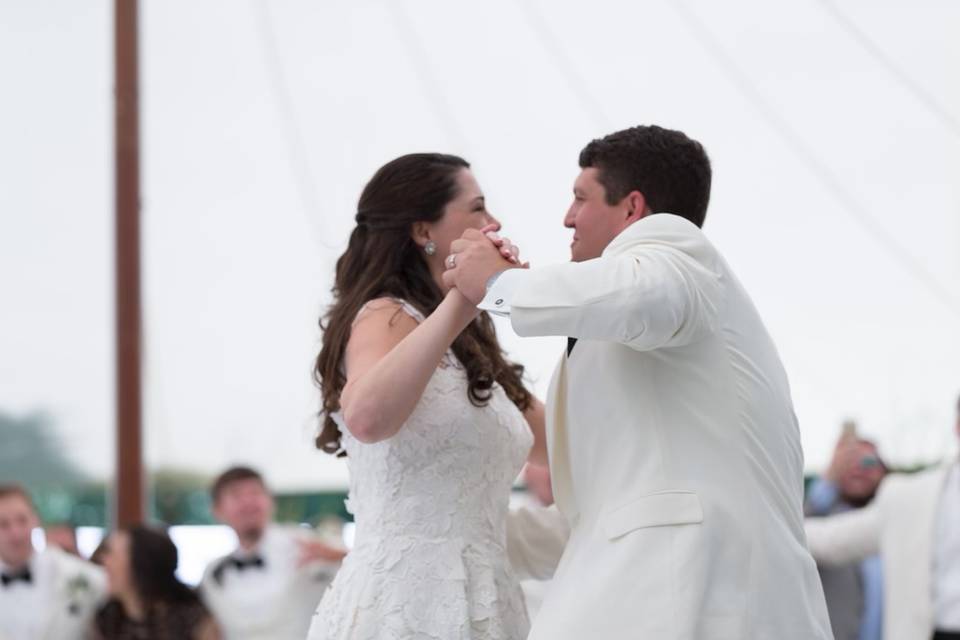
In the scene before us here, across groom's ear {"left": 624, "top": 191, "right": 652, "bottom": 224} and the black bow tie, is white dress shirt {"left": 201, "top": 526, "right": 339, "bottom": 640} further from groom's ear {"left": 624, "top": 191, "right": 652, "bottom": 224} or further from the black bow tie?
groom's ear {"left": 624, "top": 191, "right": 652, "bottom": 224}

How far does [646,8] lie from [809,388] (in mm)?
1883

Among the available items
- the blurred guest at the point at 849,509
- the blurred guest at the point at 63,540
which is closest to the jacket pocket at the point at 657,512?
the blurred guest at the point at 849,509

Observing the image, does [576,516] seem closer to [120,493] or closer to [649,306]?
[649,306]

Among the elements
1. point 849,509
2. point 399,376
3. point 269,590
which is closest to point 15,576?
point 269,590

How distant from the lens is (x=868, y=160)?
662 cm

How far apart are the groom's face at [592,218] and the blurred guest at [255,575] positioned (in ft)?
9.08

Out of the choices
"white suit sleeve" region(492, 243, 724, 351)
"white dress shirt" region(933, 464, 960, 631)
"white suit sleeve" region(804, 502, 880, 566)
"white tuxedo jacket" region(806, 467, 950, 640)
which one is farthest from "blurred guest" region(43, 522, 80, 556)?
"white suit sleeve" region(492, 243, 724, 351)

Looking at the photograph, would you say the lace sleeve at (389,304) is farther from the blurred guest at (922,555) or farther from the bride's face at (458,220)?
the blurred guest at (922,555)

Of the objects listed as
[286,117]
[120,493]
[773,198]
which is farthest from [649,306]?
[286,117]

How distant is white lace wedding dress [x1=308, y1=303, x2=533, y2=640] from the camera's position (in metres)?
2.13

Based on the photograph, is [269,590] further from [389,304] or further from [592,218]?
[592,218]

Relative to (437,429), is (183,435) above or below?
above

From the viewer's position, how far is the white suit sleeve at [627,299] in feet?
5.49

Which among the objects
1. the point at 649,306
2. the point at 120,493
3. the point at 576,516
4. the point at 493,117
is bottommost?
the point at 576,516
